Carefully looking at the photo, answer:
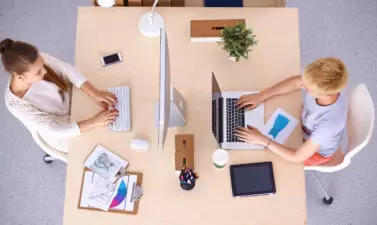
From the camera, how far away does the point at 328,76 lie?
1.85 m

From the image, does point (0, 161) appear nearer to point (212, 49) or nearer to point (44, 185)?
point (44, 185)

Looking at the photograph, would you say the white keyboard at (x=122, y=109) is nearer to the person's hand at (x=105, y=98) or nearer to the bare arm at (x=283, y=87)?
the person's hand at (x=105, y=98)

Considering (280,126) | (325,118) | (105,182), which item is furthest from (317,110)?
(105,182)

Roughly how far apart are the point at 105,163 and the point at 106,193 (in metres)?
0.15

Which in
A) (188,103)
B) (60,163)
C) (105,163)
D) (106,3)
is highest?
(106,3)

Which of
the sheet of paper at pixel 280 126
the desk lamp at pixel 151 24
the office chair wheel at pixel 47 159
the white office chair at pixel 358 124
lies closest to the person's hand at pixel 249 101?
the sheet of paper at pixel 280 126

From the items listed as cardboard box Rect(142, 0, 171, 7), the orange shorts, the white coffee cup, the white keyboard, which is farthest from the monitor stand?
the orange shorts

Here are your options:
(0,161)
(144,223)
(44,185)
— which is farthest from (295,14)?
(0,161)

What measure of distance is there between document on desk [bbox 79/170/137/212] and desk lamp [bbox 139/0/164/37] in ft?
2.56

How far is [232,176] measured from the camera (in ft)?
6.83

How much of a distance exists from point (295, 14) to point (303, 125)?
0.64m

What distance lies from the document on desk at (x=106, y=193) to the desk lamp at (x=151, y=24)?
78 cm

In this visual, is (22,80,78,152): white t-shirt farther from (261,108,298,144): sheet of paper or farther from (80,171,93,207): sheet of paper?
(261,108,298,144): sheet of paper

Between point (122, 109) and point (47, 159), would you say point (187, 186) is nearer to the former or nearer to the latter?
point (122, 109)
